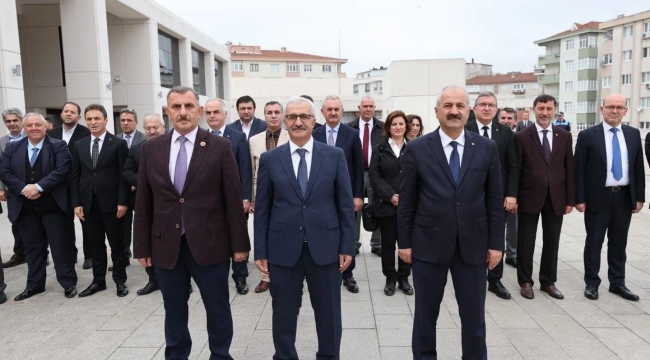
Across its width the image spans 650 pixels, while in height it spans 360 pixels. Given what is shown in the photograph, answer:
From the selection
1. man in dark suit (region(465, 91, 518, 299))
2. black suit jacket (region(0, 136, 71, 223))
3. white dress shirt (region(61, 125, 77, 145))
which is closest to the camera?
man in dark suit (region(465, 91, 518, 299))

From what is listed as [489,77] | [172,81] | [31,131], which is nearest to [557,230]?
[31,131]

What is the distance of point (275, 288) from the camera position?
3195mm

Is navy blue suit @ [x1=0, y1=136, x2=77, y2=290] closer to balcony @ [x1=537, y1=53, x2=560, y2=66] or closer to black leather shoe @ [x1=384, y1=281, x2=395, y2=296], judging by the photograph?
black leather shoe @ [x1=384, y1=281, x2=395, y2=296]

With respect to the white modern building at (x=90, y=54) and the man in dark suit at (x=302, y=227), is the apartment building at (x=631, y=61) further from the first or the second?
the man in dark suit at (x=302, y=227)

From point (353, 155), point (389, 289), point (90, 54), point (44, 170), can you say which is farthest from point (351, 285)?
point (90, 54)

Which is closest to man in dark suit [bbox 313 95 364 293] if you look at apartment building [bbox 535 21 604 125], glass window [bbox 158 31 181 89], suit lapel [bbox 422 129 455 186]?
suit lapel [bbox 422 129 455 186]

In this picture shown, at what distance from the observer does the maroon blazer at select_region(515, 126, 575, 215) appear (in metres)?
4.90

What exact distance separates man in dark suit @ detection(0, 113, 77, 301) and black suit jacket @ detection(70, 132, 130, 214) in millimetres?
158

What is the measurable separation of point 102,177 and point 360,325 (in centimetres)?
318

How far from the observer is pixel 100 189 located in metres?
5.08

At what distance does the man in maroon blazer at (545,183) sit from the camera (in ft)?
16.1

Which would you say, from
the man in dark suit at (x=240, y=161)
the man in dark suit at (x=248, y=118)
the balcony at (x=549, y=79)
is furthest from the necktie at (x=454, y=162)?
the balcony at (x=549, y=79)

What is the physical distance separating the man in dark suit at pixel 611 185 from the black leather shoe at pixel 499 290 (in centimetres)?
84

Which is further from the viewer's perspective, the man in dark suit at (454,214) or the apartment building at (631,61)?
the apartment building at (631,61)
